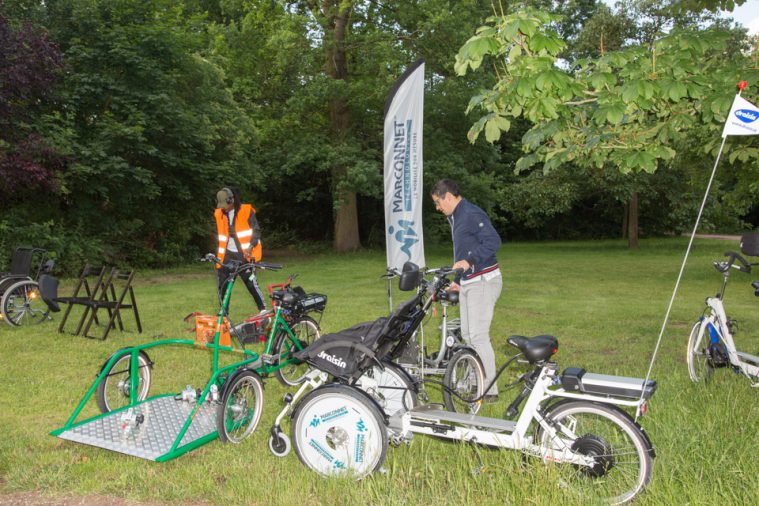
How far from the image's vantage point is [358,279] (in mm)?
15930

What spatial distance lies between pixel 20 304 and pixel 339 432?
7379 millimetres

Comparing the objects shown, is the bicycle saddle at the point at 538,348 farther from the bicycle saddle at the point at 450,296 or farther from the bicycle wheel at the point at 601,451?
the bicycle saddle at the point at 450,296

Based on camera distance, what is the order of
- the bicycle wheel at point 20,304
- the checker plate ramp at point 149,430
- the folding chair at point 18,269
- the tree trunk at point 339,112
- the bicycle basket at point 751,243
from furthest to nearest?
the tree trunk at point 339,112, the folding chair at point 18,269, the bicycle wheel at point 20,304, the bicycle basket at point 751,243, the checker plate ramp at point 149,430

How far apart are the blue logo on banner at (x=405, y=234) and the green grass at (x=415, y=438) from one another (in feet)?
4.01

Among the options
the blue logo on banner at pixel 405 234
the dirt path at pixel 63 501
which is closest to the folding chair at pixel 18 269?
the blue logo on banner at pixel 405 234

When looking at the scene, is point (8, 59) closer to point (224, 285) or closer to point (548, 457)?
point (224, 285)

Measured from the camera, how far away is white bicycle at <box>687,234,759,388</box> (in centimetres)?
548

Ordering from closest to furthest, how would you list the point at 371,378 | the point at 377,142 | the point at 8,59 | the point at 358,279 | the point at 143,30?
the point at 371,378 → the point at 8,59 → the point at 358,279 → the point at 143,30 → the point at 377,142

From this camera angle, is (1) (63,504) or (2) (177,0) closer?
(1) (63,504)

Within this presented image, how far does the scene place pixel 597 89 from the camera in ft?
14.9

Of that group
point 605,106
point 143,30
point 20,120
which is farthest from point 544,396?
point 143,30

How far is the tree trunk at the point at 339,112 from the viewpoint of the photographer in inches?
840

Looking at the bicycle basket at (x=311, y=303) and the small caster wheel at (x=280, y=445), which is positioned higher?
the bicycle basket at (x=311, y=303)

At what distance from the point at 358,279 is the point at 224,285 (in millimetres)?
8681
